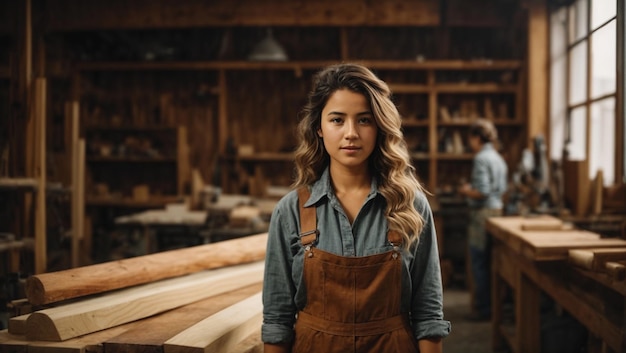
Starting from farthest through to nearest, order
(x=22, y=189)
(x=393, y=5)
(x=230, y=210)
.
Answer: (x=393, y=5), (x=230, y=210), (x=22, y=189)

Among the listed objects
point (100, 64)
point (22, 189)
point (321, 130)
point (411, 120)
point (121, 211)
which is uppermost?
point (100, 64)

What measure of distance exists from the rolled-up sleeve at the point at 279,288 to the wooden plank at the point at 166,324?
37 cm

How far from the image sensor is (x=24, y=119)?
3543mm

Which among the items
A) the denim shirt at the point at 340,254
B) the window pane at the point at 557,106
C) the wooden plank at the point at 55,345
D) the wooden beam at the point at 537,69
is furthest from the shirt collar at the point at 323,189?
the wooden beam at the point at 537,69

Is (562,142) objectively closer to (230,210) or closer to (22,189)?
(230,210)

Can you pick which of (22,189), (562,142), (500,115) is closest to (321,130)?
(22,189)

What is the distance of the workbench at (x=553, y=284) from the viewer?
2547 mm

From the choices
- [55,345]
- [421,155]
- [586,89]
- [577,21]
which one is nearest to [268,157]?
[421,155]

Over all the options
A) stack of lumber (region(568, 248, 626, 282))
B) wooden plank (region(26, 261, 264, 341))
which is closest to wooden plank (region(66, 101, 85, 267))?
wooden plank (region(26, 261, 264, 341))

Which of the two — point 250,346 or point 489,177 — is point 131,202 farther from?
point 250,346

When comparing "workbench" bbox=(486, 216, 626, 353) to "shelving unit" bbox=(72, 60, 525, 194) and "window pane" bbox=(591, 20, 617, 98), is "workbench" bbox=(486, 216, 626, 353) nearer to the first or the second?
"window pane" bbox=(591, 20, 617, 98)

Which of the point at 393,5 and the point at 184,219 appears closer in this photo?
the point at 184,219

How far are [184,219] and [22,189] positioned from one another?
223 centimetres

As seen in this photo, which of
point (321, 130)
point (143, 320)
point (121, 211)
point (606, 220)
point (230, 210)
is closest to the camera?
point (321, 130)
